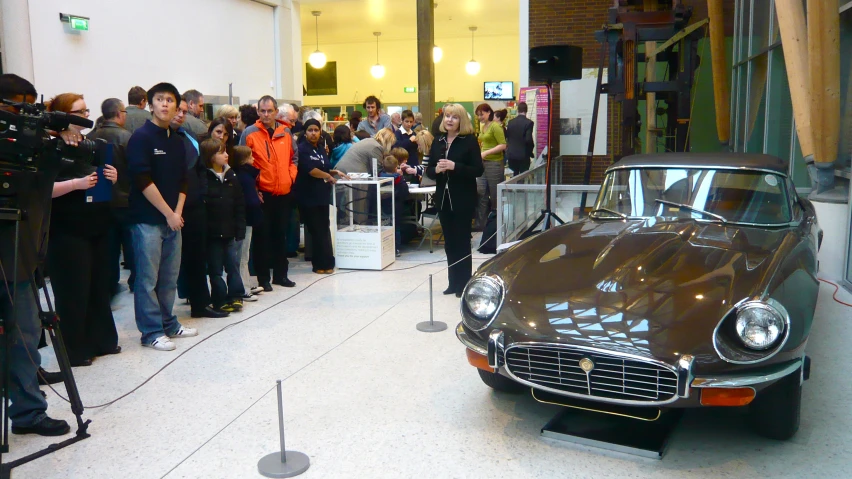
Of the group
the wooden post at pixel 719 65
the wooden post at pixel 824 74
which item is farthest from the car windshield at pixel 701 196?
the wooden post at pixel 719 65

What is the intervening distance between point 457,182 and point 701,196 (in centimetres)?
256

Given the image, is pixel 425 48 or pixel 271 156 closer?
pixel 271 156

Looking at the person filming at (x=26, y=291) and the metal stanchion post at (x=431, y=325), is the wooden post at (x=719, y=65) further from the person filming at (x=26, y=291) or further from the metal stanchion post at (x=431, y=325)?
the person filming at (x=26, y=291)

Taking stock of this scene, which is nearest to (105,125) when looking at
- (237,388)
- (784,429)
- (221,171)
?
(221,171)

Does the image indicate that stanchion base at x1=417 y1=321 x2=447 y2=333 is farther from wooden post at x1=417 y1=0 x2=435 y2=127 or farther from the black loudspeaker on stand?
wooden post at x1=417 y1=0 x2=435 y2=127

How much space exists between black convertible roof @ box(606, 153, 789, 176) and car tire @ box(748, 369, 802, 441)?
160cm

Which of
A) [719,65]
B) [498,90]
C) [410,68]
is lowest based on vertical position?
[719,65]

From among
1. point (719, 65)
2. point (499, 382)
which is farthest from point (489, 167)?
point (499, 382)

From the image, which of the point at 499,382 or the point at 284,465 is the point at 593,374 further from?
the point at 284,465

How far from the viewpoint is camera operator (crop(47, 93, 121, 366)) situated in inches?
177

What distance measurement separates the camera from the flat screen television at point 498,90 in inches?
902

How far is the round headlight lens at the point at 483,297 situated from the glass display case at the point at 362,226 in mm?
4122

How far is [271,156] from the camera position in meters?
6.88

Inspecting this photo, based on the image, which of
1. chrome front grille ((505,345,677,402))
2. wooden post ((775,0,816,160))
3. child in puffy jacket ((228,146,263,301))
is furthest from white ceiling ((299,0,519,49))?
chrome front grille ((505,345,677,402))
